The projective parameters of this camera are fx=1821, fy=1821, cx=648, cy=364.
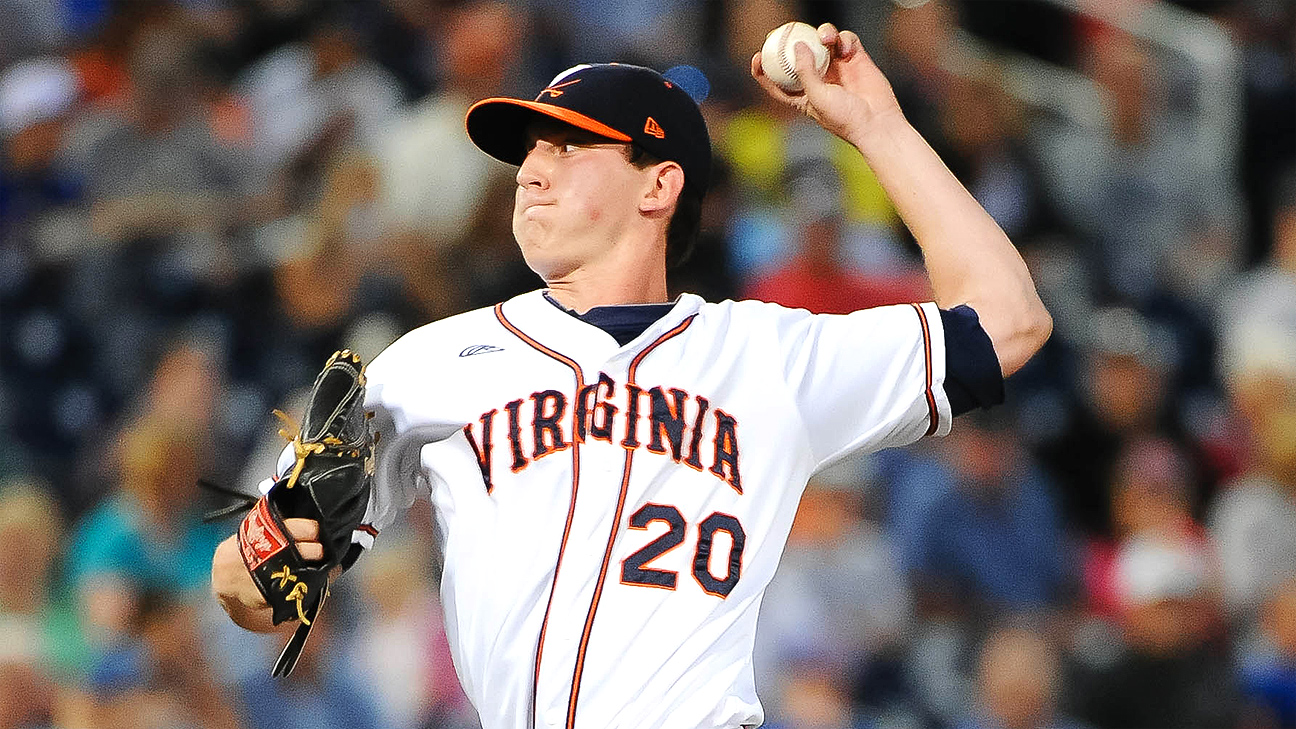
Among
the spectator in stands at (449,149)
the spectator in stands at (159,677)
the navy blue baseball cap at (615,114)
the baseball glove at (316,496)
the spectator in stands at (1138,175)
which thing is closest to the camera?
the baseball glove at (316,496)

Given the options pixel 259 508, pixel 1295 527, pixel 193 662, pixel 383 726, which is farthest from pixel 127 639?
pixel 1295 527

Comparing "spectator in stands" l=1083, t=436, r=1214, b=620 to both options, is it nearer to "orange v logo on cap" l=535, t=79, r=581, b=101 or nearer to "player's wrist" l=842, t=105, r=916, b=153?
"player's wrist" l=842, t=105, r=916, b=153

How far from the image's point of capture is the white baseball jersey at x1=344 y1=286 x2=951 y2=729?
2.80 m

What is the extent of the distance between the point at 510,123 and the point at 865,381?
2.57 feet

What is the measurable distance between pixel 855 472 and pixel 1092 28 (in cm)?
349

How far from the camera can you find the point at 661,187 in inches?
126

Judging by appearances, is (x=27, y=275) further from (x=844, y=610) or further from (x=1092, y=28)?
(x=1092, y=28)

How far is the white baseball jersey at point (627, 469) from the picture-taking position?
2805 millimetres

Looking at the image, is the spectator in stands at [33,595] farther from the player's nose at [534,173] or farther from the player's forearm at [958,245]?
the player's forearm at [958,245]

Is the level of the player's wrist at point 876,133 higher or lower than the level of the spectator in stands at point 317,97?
higher

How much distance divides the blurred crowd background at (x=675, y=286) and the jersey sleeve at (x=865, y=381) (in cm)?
283

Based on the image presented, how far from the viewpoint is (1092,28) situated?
8906 mm

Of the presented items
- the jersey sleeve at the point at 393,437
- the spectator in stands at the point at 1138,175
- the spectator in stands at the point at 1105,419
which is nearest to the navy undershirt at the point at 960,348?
A: the jersey sleeve at the point at 393,437

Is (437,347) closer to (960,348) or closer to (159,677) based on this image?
(960,348)
